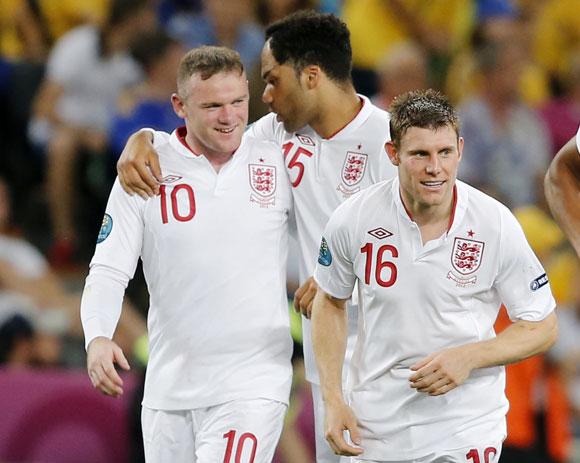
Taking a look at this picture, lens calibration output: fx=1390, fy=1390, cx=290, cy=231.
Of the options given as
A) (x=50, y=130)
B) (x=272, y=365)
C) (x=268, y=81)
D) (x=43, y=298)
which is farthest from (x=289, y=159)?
(x=50, y=130)

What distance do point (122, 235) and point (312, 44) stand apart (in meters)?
0.99

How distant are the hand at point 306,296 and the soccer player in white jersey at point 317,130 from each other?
0.14 meters

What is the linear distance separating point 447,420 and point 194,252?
1039mm

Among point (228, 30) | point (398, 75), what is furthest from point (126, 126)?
point (398, 75)

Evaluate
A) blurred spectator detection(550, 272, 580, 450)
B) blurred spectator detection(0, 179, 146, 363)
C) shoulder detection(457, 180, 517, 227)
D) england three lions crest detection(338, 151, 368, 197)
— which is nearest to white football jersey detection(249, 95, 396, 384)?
england three lions crest detection(338, 151, 368, 197)

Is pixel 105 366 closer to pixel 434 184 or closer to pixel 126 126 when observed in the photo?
pixel 434 184

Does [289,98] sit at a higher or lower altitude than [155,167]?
higher

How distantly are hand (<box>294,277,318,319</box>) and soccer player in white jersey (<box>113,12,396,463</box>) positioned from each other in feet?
0.47

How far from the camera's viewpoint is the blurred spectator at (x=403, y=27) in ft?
31.0

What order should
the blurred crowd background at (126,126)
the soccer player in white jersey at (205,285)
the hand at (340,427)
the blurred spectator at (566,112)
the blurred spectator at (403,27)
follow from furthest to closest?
the blurred spectator at (566,112), the blurred spectator at (403,27), the blurred crowd background at (126,126), the soccer player in white jersey at (205,285), the hand at (340,427)

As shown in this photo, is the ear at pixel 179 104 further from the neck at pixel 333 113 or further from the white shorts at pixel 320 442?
the white shorts at pixel 320 442

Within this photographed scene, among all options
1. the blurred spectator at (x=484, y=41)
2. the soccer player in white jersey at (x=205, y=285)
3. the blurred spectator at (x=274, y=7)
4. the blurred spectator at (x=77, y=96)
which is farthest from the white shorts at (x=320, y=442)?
the blurred spectator at (x=484, y=41)

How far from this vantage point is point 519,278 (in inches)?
172

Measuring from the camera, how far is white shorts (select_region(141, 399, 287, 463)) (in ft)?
15.2
